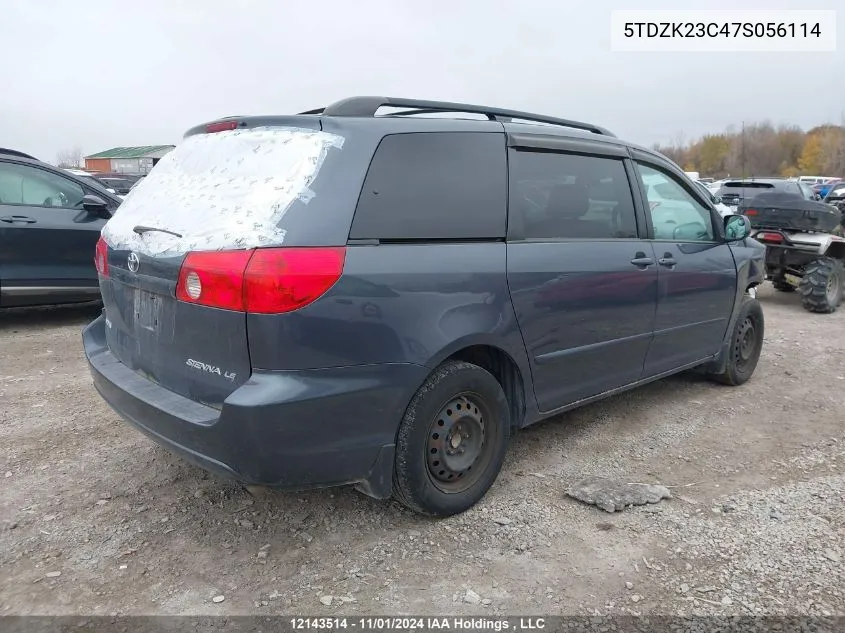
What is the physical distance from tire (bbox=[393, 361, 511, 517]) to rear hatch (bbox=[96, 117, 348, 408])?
2.30 ft

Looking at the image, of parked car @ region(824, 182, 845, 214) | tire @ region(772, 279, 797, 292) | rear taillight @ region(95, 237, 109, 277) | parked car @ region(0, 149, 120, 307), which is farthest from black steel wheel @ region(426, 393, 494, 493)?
parked car @ region(824, 182, 845, 214)

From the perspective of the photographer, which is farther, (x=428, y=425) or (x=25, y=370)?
(x=25, y=370)

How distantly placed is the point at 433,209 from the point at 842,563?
7.27ft

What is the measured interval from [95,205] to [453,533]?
217 inches

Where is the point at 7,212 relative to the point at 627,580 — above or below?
above

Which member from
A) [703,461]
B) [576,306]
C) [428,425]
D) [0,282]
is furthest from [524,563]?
[0,282]

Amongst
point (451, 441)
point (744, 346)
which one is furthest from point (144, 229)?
point (744, 346)

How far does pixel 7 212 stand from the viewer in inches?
251

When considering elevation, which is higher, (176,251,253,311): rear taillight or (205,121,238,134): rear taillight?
(205,121,238,134): rear taillight

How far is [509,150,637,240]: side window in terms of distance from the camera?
3246 mm

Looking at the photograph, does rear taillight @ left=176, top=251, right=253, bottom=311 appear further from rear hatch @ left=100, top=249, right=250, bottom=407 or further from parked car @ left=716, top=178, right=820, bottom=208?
parked car @ left=716, top=178, right=820, bottom=208

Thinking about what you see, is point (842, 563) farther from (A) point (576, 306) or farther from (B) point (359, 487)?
(B) point (359, 487)

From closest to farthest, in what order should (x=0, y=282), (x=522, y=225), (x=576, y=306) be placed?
(x=522, y=225) < (x=576, y=306) < (x=0, y=282)

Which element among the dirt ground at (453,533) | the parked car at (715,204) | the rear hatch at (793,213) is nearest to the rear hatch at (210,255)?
the dirt ground at (453,533)
